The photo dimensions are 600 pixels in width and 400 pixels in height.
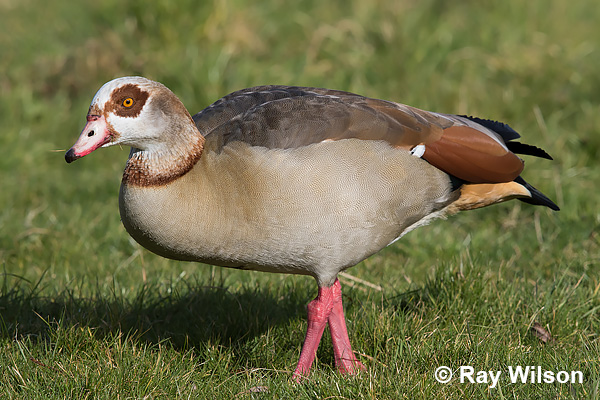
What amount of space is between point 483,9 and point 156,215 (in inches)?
238

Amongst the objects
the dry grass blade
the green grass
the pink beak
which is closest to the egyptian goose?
the pink beak

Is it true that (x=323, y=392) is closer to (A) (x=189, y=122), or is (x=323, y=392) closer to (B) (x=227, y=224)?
(B) (x=227, y=224)

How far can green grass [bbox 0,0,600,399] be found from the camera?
344 centimetres

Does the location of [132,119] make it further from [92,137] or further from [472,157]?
[472,157]

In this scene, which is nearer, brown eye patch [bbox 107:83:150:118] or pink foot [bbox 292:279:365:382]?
brown eye patch [bbox 107:83:150:118]

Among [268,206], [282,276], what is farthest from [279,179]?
[282,276]

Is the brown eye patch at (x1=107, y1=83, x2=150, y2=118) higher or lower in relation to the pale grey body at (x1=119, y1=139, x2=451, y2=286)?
higher

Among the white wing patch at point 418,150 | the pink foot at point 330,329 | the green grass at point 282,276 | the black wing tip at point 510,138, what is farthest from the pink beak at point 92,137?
the black wing tip at point 510,138

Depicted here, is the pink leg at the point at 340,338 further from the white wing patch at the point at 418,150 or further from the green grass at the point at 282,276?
the white wing patch at the point at 418,150

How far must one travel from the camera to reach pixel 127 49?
25.2ft

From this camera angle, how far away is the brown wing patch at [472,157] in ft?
12.2

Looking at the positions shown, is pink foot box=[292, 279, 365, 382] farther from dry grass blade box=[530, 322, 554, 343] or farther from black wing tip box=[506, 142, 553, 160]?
black wing tip box=[506, 142, 553, 160]

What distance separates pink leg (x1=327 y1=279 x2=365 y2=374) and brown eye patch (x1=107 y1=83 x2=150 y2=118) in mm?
1257

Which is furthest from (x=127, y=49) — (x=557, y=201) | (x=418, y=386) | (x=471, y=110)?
(x=418, y=386)
